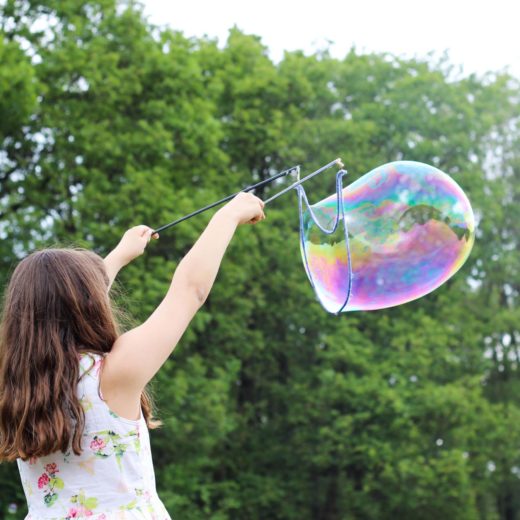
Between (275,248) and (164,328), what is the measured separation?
1594 centimetres

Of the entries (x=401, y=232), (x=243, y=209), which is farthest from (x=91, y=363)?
(x=401, y=232)

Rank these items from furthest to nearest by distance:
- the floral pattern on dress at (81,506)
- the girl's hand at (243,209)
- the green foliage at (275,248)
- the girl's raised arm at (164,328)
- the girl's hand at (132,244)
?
the green foliage at (275,248), the girl's hand at (132,244), the girl's hand at (243,209), the floral pattern on dress at (81,506), the girl's raised arm at (164,328)

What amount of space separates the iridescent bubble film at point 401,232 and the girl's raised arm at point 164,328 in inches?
101

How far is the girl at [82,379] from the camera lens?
2301 mm

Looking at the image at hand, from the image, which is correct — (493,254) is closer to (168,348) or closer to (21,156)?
(21,156)

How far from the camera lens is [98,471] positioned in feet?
7.78

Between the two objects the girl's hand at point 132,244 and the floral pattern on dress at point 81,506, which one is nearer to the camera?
the floral pattern on dress at point 81,506

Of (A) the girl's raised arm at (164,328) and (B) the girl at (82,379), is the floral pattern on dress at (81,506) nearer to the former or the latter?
(B) the girl at (82,379)

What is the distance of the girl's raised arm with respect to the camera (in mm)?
2250

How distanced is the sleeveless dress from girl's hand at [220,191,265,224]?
502 millimetres

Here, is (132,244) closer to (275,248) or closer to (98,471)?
(98,471)

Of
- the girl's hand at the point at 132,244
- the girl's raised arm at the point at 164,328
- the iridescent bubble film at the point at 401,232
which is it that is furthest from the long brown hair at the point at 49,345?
the iridescent bubble film at the point at 401,232

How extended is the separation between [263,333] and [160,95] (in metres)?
6.06

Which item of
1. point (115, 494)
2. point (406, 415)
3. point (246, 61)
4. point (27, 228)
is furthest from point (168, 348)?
point (246, 61)
